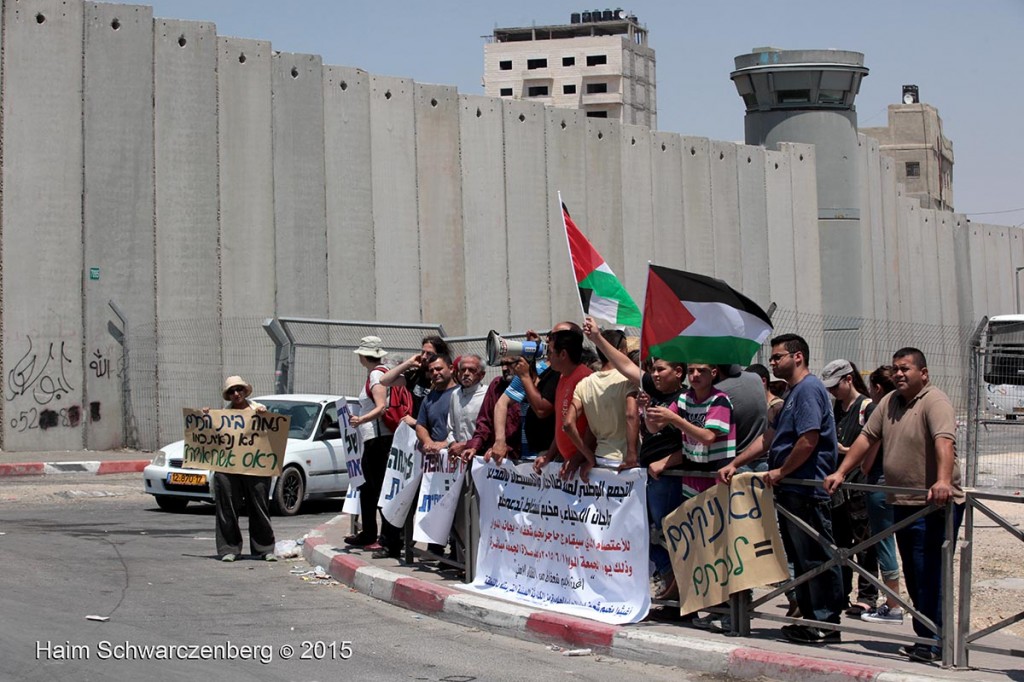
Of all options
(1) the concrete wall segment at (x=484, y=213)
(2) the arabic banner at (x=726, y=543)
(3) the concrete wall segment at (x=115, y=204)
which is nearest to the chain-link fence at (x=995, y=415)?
(2) the arabic banner at (x=726, y=543)

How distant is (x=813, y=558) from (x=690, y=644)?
931 mm

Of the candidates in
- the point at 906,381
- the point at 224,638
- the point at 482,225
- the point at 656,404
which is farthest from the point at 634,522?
the point at 482,225

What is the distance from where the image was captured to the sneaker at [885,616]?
30.5 ft

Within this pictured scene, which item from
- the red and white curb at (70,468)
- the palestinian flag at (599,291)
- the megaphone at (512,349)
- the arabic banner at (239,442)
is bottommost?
the red and white curb at (70,468)

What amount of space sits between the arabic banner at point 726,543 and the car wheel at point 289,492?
28.6ft

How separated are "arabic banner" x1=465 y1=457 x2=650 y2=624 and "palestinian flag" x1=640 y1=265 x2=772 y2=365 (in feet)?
2.90

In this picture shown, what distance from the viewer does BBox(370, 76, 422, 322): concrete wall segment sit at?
93.4 feet

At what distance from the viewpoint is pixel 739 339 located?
8.74m

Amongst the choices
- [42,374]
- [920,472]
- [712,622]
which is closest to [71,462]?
[42,374]

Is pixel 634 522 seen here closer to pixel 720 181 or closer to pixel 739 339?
pixel 739 339

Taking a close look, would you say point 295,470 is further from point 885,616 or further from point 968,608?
point 968,608

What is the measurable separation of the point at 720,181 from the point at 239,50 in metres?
15.1

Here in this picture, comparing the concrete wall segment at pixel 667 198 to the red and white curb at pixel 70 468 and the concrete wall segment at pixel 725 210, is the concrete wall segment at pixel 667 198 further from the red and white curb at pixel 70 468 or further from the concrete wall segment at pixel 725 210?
the red and white curb at pixel 70 468

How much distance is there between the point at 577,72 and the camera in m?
Result: 149
